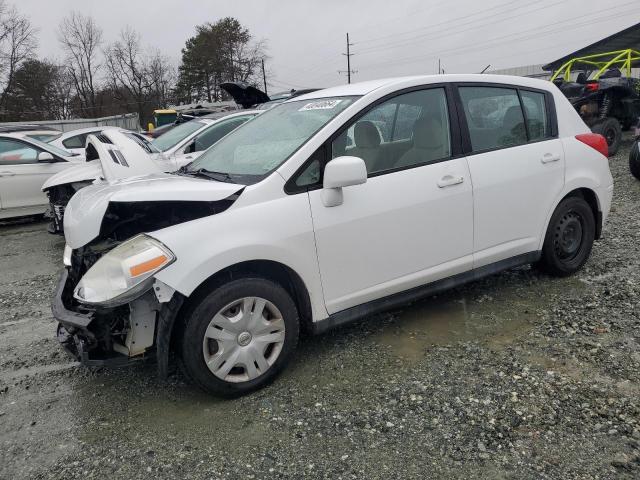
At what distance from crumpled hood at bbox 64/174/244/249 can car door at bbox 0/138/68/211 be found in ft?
A: 19.9

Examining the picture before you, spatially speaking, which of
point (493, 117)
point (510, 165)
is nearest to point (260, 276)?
point (510, 165)

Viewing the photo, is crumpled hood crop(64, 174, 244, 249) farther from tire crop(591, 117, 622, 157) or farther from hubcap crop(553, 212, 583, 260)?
tire crop(591, 117, 622, 157)

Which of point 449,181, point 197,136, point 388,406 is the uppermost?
point 197,136

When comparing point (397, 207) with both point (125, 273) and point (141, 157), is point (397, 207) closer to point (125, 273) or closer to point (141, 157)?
point (125, 273)

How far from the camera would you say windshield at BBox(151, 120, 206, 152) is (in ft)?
25.9

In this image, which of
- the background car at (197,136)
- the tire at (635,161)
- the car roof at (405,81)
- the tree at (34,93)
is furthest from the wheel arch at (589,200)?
the tree at (34,93)

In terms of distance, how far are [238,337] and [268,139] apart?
1.41 m

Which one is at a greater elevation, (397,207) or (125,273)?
(397,207)

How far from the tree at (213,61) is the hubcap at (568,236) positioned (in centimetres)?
5212

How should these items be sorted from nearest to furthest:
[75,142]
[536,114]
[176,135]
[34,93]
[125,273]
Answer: [125,273] → [536,114] → [176,135] → [75,142] → [34,93]

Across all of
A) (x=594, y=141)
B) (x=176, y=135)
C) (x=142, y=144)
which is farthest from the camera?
(x=176, y=135)

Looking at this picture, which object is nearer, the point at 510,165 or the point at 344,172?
the point at 344,172

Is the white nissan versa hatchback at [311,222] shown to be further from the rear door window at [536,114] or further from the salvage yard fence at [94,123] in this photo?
the salvage yard fence at [94,123]

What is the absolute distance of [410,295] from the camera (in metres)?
3.37
